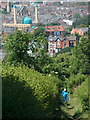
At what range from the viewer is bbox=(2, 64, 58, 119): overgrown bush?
291 centimetres

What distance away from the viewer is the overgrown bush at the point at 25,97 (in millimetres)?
2906

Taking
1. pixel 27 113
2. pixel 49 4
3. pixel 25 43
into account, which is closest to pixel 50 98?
pixel 27 113

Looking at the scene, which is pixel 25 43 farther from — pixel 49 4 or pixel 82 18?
pixel 49 4

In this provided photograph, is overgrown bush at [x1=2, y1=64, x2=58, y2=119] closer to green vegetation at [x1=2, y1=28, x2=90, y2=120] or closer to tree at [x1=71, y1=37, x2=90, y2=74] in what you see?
green vegetation at [x1=2, y1=28, x2=90, y2=120]

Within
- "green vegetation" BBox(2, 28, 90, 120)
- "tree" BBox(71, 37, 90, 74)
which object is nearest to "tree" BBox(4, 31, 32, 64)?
"green vegetation" BBox(2, 28, 90, 120)

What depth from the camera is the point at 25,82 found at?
339 centimetres

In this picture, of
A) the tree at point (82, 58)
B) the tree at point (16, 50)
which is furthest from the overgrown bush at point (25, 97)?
the tree at point (82, 58)

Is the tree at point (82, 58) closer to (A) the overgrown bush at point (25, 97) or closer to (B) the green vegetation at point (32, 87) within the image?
(B) the green vegetation at point (32, 87)

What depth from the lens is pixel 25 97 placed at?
3100mm

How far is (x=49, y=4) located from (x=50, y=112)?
1731 inches

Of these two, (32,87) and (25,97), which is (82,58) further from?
(25,97)

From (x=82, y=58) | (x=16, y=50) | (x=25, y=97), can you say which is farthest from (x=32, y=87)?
(x=82, y=58)

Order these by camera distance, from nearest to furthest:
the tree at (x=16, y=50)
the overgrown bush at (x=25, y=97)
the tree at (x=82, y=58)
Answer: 1. the overgrown bush at (x=25, y=97)
2. the tree at (x=16, y=50)
3. the tree at (x=82, y=58)

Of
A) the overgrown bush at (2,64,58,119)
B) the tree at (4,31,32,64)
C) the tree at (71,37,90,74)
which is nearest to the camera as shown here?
the overgrown bush at (2,64,58,119)
